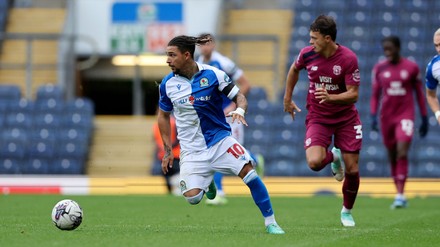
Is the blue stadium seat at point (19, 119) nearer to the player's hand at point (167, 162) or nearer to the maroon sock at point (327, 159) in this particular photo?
the maroon sock at point (327, 159)

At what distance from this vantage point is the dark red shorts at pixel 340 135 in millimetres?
10984

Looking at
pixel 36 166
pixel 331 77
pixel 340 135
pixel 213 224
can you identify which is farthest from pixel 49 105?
pixel 331 77

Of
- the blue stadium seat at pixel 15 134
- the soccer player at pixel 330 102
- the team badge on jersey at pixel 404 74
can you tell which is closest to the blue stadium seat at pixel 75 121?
the blue stadium seat at pixel 15 134

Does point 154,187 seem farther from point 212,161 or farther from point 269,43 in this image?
point 212,161

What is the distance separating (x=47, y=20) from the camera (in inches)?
1067

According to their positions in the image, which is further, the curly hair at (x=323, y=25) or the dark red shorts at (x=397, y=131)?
A: the dark red shorts at (x=397, y=131)

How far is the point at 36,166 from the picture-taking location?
23.0 m

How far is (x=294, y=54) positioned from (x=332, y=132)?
13.7 metres

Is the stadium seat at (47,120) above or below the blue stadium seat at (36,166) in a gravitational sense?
above

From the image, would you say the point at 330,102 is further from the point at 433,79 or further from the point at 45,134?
the point at 45,134

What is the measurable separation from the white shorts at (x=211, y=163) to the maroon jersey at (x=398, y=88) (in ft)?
19.7

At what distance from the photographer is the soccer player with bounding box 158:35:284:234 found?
32.3 feet

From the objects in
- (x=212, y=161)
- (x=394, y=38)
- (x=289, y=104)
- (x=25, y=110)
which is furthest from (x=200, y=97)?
(x=25, y=110)

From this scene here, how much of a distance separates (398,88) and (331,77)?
490cm
